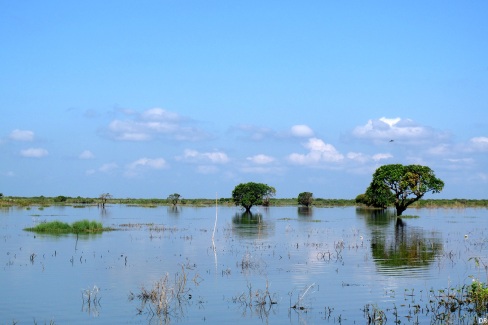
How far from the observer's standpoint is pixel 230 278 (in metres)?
24.8

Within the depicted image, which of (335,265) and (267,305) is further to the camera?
(335,265)

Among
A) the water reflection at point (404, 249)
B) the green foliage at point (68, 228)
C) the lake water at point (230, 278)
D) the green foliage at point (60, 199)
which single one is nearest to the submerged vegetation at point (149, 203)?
the green foliage at point (60, 199)

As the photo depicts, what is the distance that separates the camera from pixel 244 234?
48.2m

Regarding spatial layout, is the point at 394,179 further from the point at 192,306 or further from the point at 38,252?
the point at 192,306

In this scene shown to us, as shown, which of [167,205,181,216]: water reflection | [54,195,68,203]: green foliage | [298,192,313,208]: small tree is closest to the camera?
[167,205,181,216]: water reflection

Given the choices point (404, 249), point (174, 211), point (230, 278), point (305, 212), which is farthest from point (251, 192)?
point (230, 278)

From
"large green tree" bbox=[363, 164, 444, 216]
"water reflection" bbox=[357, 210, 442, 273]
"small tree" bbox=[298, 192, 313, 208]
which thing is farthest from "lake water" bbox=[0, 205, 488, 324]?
"small tree" bbox=[298, 192, 313, 208]

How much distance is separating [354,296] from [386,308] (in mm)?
2279

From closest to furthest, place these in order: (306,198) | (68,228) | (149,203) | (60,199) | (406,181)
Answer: (68,228), (406,181), (306,198), (60,199), (149,203)

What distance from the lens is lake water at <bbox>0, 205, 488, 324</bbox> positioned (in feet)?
59.6

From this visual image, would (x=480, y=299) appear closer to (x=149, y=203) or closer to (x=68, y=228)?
(x=68, y=228)

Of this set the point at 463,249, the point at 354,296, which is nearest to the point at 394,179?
the point at 463,249

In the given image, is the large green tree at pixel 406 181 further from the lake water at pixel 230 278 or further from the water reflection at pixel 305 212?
the lake water at pixel 230 278

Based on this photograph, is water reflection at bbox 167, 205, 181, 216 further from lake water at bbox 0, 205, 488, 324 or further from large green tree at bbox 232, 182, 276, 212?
lake water at bbox 0, 205, 488, 324
